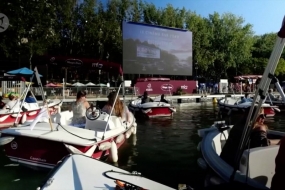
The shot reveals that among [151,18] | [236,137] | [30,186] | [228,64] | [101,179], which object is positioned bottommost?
[30,186]

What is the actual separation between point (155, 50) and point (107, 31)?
7.77m

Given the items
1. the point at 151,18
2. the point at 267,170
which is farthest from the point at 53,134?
the point at 151,18

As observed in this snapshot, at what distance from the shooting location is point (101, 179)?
4336mm

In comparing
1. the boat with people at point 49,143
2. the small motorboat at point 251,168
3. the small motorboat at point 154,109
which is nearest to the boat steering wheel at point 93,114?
the boat with people at point 49,143

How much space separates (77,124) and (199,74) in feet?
149

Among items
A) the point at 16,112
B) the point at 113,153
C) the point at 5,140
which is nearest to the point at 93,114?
the point at 113,153

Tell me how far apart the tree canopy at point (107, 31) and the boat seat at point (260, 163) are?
26.4 meters

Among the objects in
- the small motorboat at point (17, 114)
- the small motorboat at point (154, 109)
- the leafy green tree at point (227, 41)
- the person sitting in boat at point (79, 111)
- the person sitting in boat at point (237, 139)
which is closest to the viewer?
the person sitting in boat at point (237, 139)

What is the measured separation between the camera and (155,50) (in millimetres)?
34844

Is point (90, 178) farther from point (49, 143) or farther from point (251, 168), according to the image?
point (49, 143)

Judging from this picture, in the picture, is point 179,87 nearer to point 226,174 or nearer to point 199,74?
point 199,74

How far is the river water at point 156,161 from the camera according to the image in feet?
23.7

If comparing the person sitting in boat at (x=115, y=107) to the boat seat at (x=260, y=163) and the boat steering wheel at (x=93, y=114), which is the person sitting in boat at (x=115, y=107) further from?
the boat seat at (x=260, y=163)

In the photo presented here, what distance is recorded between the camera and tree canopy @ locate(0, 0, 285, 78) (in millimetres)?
28781
